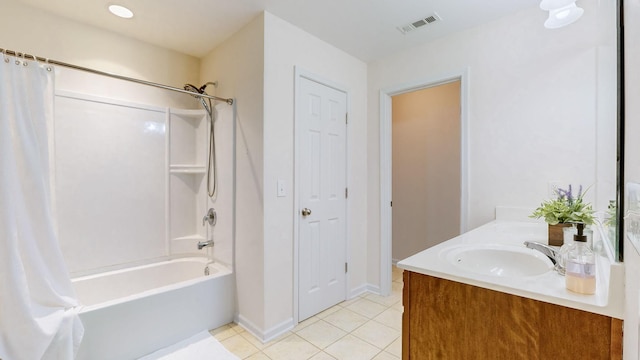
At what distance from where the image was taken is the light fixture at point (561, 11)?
1330 millimetres

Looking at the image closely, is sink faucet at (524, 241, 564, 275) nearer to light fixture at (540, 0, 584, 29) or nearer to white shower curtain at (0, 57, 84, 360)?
light fixture at (540, 0, 584, 29)

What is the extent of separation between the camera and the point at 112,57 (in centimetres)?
235

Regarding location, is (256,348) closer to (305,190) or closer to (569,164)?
(305,190)

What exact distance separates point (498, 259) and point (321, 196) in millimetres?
1459

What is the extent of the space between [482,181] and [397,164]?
162cm

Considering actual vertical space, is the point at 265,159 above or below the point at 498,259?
above

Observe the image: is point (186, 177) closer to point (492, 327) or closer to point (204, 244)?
point (204, 244)

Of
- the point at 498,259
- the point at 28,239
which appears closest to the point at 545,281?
the point at 498,259

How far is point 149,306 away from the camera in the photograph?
1829 mm

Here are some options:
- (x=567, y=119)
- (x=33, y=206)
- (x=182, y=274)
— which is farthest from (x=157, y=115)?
(x=567, y=119)

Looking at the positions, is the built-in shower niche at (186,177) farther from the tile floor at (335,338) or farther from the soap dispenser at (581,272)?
the soap dispenser at (581,272)

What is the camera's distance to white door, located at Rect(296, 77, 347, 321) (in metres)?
2.29

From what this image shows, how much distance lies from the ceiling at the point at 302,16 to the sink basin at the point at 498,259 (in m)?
1.70

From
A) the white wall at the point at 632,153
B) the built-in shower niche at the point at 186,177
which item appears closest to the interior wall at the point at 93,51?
the built-in shower niche at the point at 186,177
